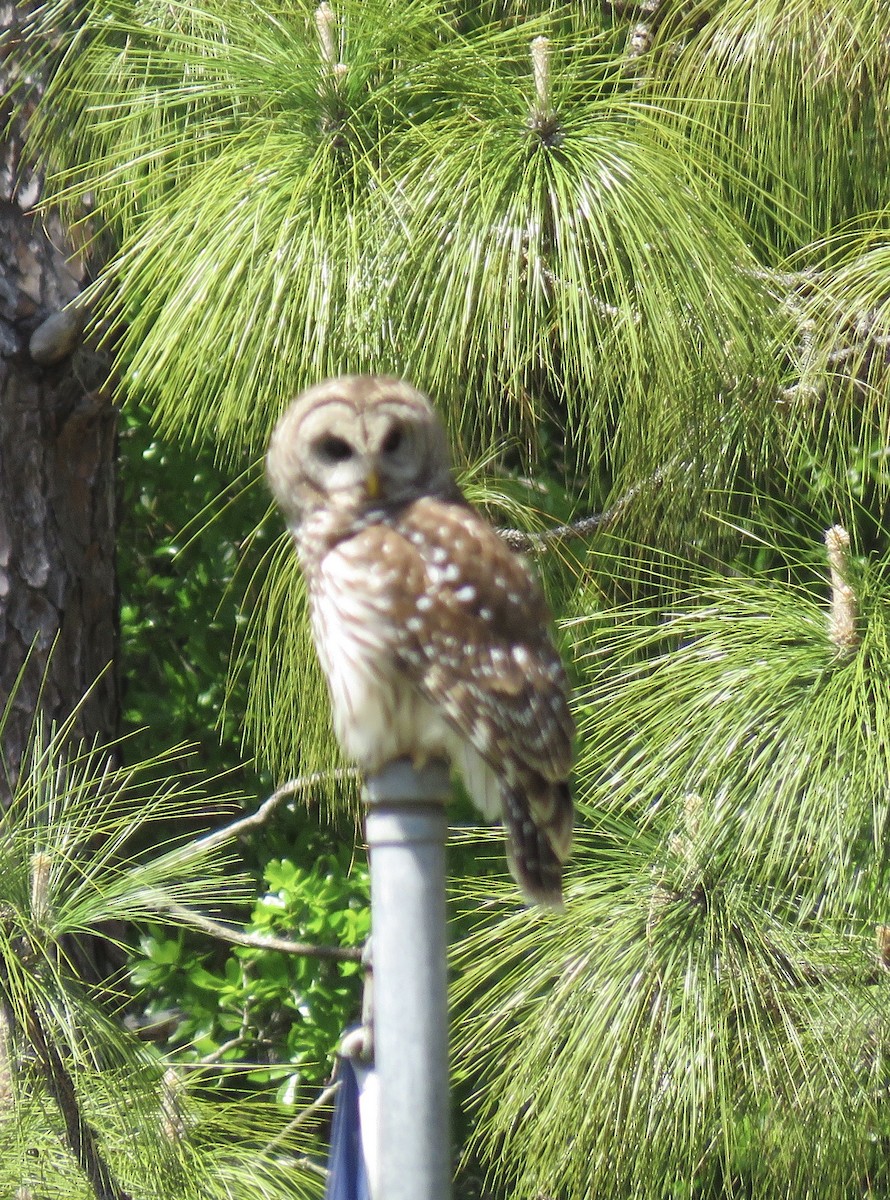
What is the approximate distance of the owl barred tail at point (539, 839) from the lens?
3.91 feet

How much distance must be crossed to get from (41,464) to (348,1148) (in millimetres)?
1534

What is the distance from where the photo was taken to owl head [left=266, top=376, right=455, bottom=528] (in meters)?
1.20

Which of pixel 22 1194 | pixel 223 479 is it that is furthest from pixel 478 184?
pixel 223 479

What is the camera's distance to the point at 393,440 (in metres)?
1.22

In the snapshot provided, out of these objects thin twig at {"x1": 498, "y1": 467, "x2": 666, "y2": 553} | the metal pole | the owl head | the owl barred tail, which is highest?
the owl head

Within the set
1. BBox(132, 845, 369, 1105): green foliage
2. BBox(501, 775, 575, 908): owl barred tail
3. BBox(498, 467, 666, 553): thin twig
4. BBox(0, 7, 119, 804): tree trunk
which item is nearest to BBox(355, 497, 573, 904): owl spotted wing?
BBox(501, 775, 575, 908): owl barred tail

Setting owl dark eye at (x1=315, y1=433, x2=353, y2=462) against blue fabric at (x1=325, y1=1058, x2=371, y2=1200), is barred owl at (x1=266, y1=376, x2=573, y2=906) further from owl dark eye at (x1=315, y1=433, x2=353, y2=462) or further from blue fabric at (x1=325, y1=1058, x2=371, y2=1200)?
blue fabric at (x1=325, y1=1058, x2=371, y2=1200)

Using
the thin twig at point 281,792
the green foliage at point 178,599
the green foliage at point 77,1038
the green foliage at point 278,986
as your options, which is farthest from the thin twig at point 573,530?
the green foliage at point 178,599

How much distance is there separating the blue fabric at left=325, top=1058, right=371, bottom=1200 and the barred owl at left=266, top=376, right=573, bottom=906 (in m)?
0.31

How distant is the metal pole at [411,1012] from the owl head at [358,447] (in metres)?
0.51

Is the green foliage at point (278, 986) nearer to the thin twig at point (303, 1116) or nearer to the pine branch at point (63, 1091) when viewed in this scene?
the thin twig at point (303, 1116)

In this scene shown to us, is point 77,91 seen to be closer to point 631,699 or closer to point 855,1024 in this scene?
point 631,699

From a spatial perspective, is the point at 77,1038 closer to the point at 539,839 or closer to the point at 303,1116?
the point at 539,839

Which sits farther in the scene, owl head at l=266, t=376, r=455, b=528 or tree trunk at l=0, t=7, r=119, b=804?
tree trunk at l=0, t=7, r=119, b=804
